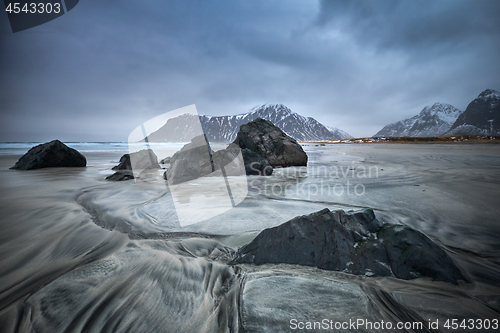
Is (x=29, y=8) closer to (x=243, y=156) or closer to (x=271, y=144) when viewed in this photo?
(x=243, y=156)

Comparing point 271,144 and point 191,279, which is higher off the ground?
point 271,144

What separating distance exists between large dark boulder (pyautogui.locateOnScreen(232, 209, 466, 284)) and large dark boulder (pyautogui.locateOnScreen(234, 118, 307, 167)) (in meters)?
6.94

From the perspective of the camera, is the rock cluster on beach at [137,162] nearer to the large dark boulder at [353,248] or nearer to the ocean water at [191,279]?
the ocean water at [191,279]

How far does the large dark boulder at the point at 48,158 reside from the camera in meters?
6.89

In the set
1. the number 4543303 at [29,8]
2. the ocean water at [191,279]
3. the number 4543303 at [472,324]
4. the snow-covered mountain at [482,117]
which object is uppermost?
the snow-covered mountain at [482,117]

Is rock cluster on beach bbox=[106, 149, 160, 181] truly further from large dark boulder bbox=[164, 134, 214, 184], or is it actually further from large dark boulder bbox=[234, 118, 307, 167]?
large dark boulder bbox=[234, 118, 307, 167]

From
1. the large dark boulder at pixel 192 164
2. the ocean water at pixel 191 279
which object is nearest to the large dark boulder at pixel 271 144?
the large dark boulder at pixel 192 164

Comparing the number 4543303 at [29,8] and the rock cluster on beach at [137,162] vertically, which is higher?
the number 4543303 at [29,8]

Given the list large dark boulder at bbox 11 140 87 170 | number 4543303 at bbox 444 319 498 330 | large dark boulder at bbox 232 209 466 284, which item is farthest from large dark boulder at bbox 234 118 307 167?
number 4543303 at bbox 444 319 498 330

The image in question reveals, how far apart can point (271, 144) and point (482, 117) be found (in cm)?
18169

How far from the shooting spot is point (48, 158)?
7141 millimetres

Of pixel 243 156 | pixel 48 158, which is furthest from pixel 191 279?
pixel 48 158

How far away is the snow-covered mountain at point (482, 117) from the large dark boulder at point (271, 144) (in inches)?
5527

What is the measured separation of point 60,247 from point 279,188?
12.0 ft
